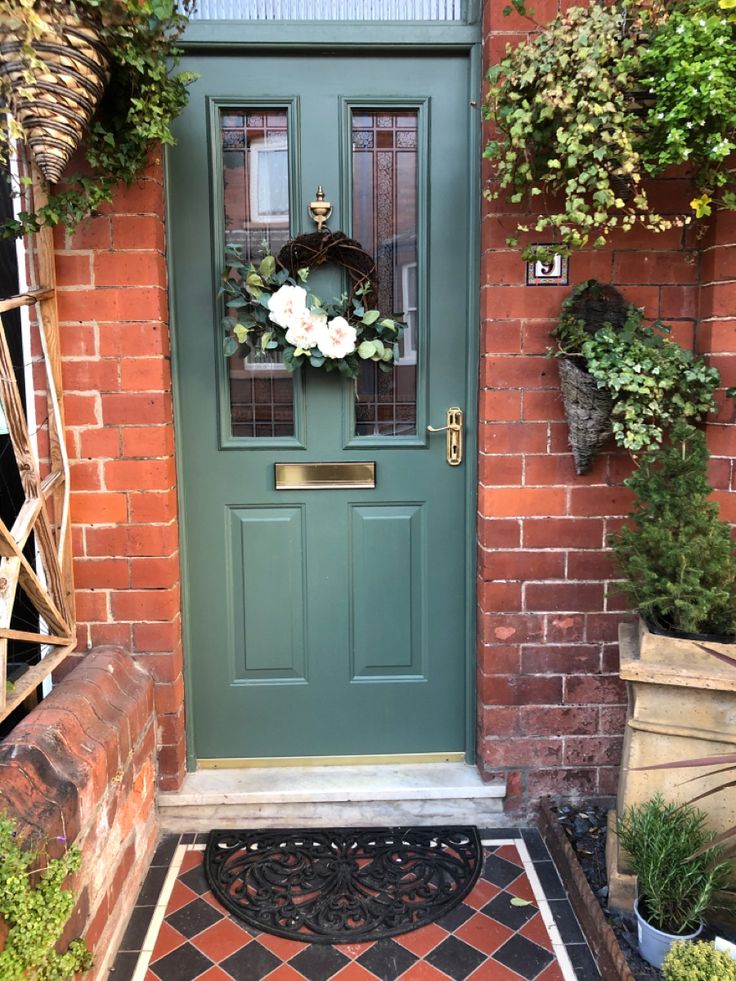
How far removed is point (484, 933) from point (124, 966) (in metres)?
1.03

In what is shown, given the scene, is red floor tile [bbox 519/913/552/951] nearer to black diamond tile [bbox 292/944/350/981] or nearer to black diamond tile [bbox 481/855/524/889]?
black diamond tile [bbox 481/855/524/889]

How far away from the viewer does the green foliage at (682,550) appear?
79.7 inches

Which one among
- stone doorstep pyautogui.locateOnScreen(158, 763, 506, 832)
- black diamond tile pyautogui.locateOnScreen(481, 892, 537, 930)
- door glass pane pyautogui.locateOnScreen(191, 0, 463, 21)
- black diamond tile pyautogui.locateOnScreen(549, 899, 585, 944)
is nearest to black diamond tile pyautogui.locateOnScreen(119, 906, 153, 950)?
stone doorstep pyautogui.locateOnScreen(158, 763, 506, 832)

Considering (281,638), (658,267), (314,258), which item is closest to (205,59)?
(314,258)

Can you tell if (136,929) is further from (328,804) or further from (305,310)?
(305,310)

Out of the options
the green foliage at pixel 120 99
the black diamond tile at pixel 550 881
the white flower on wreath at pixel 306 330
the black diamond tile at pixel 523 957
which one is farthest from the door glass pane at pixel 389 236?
the black diamond tile at pixel 523 957

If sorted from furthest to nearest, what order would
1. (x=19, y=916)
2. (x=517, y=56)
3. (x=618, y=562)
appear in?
(x=618, y=562), (x=517, y=56), (x=19, y=916)

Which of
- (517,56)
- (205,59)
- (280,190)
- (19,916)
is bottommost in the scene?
(19,916)

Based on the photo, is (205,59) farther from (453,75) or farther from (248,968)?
(248,968)

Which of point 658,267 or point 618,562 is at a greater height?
point 658,267

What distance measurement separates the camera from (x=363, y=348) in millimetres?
2584

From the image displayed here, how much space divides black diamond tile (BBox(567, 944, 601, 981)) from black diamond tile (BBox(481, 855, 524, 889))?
12.0 inches

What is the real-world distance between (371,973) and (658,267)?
7.59ft

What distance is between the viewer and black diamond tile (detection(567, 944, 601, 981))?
6.81ft
